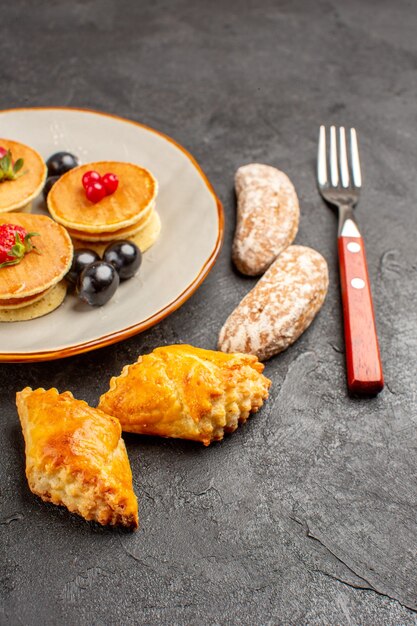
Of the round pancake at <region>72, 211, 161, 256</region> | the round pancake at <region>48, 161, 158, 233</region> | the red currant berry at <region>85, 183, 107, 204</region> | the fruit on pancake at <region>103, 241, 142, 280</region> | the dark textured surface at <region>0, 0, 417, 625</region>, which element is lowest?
the dark textured surface at <region>0, 0, 417, 625</region>

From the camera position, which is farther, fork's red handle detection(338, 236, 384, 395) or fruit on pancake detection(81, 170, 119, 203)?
fruit on pancake detection(81, 170, 119, 203)

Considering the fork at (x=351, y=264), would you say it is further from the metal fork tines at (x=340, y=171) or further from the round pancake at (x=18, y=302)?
the round pancake at (x=18, y=302)

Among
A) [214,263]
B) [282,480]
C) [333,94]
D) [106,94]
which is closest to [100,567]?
[282,480]

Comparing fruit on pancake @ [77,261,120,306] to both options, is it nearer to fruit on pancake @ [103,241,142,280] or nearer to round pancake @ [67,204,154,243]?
fruit on pancake @ [103,241,142,280]

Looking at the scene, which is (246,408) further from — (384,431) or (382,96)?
(382,96)

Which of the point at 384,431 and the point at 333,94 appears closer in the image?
the point at 384,431

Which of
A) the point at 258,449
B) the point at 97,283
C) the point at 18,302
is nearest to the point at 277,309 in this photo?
the point at 258,449

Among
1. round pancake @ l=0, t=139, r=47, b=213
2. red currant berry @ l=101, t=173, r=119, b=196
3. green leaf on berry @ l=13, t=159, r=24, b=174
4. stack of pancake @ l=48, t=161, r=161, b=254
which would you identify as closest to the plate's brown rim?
stack of pancake @ l=48, t=161, r=161, b=254

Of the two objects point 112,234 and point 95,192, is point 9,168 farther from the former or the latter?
point 112,234
